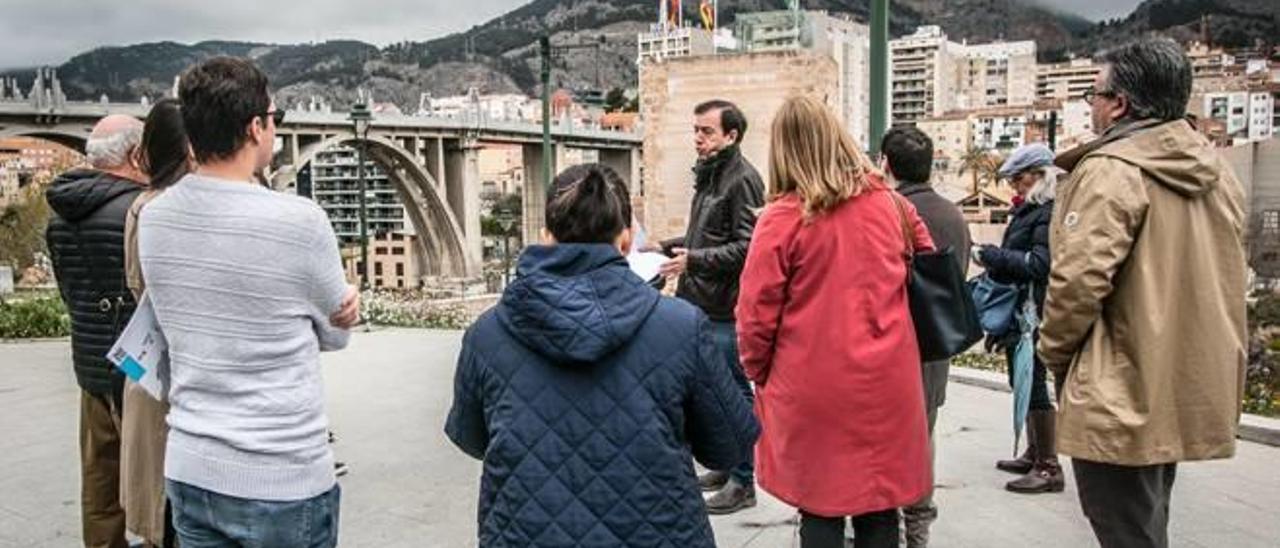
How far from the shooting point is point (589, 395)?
192cm

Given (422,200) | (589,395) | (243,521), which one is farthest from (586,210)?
(422,200)

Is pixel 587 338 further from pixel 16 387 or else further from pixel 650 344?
pixel 16 387

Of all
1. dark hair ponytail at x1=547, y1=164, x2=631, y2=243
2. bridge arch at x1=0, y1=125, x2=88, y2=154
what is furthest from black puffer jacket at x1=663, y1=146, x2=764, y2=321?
bridge arch at x1=0, y1=125, x2=88, y2=154

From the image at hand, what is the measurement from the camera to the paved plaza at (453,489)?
12.2ft

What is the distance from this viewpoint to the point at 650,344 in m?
1.93

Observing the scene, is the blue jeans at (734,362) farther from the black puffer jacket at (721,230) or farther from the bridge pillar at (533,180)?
the bridge pillar at (533,180)

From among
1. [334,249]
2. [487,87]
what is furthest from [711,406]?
[487,87]

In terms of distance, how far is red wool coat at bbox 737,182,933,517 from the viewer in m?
2.51

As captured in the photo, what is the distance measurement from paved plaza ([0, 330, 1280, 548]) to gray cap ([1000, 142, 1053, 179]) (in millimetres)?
1324

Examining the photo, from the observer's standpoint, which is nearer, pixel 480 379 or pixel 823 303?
pixel 480 379

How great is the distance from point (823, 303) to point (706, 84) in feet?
48.8

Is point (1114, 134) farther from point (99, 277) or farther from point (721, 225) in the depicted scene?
point (99, 277)

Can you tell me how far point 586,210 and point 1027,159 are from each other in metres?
2.51

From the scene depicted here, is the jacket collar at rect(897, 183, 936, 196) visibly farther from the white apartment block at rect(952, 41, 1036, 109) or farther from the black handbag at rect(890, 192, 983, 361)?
the white apartment block at rect(952, 41, 1036, 109)
